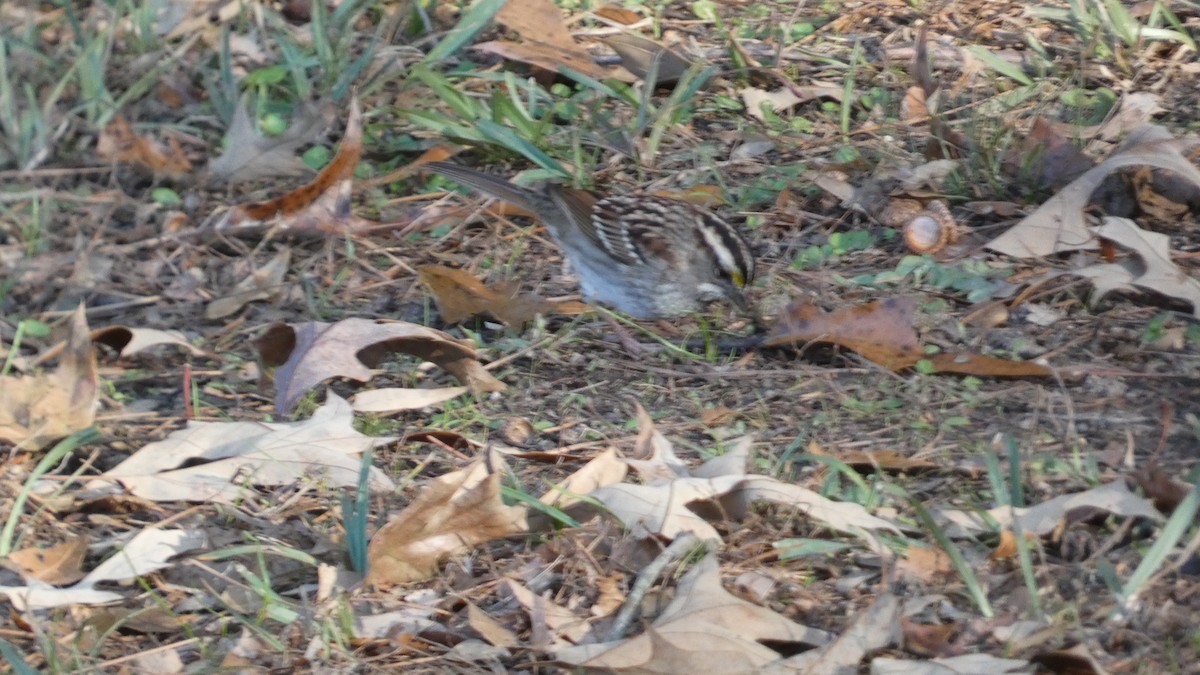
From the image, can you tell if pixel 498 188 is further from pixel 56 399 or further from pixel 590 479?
pixel 590 479

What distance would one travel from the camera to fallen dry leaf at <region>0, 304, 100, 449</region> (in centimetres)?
408

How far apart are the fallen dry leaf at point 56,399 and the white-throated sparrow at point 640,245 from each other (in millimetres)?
1704

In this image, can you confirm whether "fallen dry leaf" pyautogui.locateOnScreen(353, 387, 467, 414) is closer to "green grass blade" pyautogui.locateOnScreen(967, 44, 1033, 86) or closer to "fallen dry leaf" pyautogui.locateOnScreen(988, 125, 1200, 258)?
"fallen dry leaf" pyautogui.locateOnScreen(988, 125, 1200, 258)

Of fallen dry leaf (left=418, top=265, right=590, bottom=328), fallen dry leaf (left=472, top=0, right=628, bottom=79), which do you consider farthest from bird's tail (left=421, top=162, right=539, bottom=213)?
fallen dry leaf (left=472, top=0, right=628, bottom=79)

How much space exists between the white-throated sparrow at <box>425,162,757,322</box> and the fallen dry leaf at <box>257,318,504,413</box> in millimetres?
776

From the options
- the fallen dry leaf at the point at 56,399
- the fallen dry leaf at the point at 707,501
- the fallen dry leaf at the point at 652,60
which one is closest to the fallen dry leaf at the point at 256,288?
the fallen dry leaf at the point at 56,399

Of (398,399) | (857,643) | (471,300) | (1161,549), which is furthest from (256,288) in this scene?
(1161,549)

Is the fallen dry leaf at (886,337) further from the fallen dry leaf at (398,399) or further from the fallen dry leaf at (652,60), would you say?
the fallen dry leaf at (652,60)

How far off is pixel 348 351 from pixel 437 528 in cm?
109

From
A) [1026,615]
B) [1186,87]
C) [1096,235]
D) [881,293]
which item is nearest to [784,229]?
[881,293]

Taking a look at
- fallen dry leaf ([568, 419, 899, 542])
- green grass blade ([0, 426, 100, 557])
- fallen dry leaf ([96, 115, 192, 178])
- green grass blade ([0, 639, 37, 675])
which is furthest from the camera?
fallen dry leaf ([96, 115, 192, 178])

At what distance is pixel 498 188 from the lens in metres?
5.39

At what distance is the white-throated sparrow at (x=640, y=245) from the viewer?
191 inches

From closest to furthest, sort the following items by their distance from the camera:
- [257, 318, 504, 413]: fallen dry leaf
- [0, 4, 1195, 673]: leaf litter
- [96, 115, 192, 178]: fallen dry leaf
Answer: [0, 4, 1195, 673]: leaf litter
[257, 318, 504, 413]: fallen dry leaf
[96, 115, 192, 178]: fallen dry leaf
